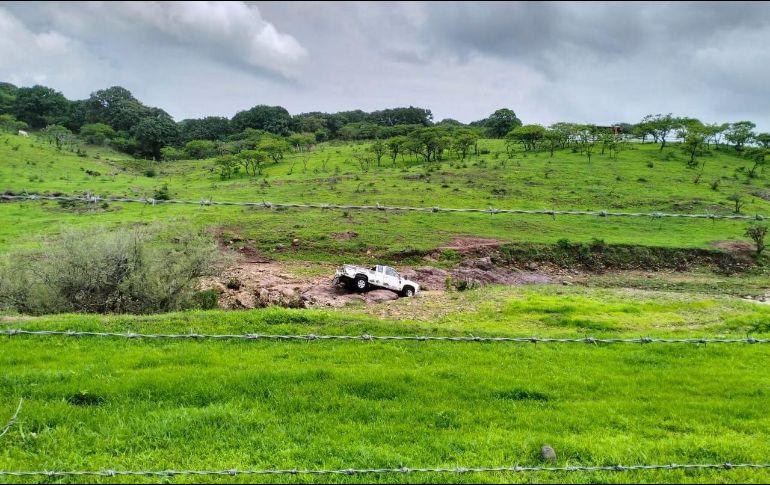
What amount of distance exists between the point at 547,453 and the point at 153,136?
117 metres

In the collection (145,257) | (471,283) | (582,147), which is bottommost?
(471,283)

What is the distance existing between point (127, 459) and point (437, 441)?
3.33 metres

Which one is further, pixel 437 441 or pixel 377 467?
pixel 437 441

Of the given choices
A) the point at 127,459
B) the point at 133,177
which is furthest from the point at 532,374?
the point at 133,177

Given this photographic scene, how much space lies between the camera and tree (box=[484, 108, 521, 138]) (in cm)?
12150

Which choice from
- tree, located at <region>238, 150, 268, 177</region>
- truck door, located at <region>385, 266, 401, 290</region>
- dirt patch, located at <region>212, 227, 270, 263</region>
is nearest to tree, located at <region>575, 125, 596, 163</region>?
tree, located at <region>238, 150, 268, 177</region>

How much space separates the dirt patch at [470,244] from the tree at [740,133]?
237 feet

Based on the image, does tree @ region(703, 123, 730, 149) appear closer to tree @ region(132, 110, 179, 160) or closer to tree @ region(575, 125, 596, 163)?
tree @ region(575, 125, 596, 163)

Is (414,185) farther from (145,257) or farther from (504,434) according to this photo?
(504,434)

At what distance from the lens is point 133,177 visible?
247 ft

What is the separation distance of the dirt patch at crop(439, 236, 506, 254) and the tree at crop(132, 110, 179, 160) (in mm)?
87153

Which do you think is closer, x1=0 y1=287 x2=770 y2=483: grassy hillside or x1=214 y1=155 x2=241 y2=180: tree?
x1=0 y1=287 x2=770 y2=483: grassy hillside

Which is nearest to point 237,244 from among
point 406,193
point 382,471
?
point 406,193

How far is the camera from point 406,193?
54.5 metres
